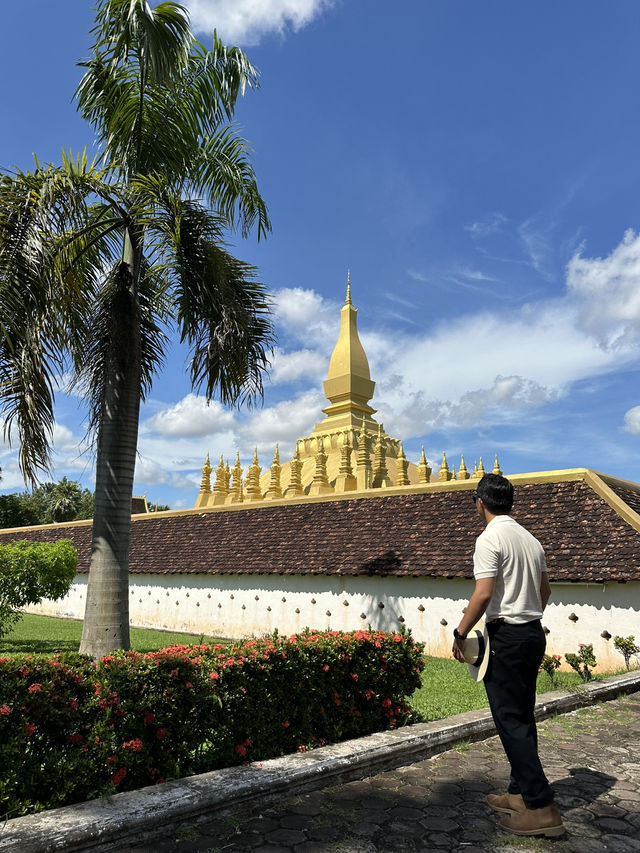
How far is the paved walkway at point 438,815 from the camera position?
3.36 metres

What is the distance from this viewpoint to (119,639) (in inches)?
313

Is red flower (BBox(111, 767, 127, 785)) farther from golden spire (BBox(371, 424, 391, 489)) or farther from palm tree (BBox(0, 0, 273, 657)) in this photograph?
golden spire (BBox(371, 424, 391, 489))

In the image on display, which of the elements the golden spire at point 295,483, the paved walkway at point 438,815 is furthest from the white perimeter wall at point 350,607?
the golden spire at point 295,483

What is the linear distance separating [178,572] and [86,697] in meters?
12.5

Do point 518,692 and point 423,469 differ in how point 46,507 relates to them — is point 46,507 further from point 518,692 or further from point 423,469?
point 518,692

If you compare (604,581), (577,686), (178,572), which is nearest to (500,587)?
(577,686)

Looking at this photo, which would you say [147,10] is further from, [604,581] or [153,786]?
[604,581]

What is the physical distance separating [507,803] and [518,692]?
28.4 inches

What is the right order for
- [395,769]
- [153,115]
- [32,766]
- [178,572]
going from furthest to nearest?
[178,572] → [153,115] → [395,769] → [32,766]

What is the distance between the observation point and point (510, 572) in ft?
12.1

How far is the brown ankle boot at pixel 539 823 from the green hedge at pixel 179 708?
6.20 ft

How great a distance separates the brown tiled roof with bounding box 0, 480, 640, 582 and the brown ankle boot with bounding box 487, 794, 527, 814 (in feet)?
20.8

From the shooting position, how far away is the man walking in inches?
137

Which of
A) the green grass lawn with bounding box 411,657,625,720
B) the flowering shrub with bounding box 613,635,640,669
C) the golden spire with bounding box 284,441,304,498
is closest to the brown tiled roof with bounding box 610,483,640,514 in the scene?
the flowering shrub with bounding box 613,635,640,669
